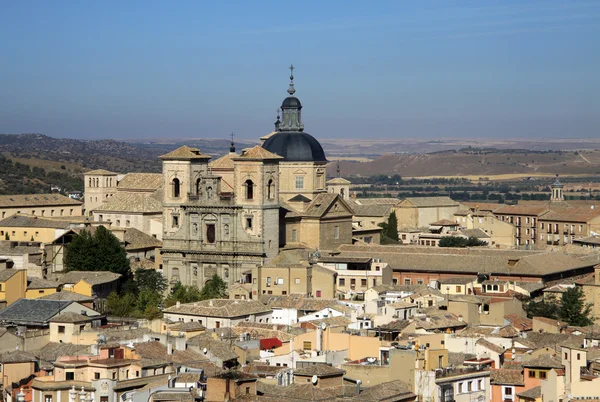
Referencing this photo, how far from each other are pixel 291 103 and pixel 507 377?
4360 cm

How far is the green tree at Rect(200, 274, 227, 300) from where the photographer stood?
200 ft

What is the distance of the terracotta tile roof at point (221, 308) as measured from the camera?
173ft

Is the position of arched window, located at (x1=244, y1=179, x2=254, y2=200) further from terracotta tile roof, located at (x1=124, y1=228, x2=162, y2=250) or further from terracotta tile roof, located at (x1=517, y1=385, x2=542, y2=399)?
terracotta tile roof, located at (x1=517, y1=385, x2=542, y2=399)

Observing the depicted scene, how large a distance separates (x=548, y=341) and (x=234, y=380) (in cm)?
1619

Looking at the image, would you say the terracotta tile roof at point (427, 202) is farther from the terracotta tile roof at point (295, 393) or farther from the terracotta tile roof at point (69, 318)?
the terracotta tile roof at point (295, 393)

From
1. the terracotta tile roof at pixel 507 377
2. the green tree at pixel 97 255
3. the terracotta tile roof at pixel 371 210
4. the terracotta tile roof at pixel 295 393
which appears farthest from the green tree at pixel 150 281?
the terracotta tile roof at pixel 295 393

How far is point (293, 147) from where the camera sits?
256ft

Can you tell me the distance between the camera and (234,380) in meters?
32.8

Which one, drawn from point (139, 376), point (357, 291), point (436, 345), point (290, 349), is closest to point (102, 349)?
point (139, 376)

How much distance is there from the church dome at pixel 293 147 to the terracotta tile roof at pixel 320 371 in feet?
137

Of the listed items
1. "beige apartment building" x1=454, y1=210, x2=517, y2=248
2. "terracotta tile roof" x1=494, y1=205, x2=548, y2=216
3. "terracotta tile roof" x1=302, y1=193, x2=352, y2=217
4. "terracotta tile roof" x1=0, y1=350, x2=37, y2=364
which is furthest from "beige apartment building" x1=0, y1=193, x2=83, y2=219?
"terracotta tile roof" x1=0, y1=350, x2=37, y2=364

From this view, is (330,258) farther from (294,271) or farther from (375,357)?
(375,357)

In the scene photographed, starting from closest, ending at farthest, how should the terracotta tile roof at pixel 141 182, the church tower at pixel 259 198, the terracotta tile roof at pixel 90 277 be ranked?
the terracotta tile roof at pixel 90 277, the church tower at pixel 259 198, the terracotta tile roof at pixel 141 182

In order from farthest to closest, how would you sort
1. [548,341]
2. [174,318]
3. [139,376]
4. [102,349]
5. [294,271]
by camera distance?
[294,271], [174,318], [548,341], [102,349], [139,376]
